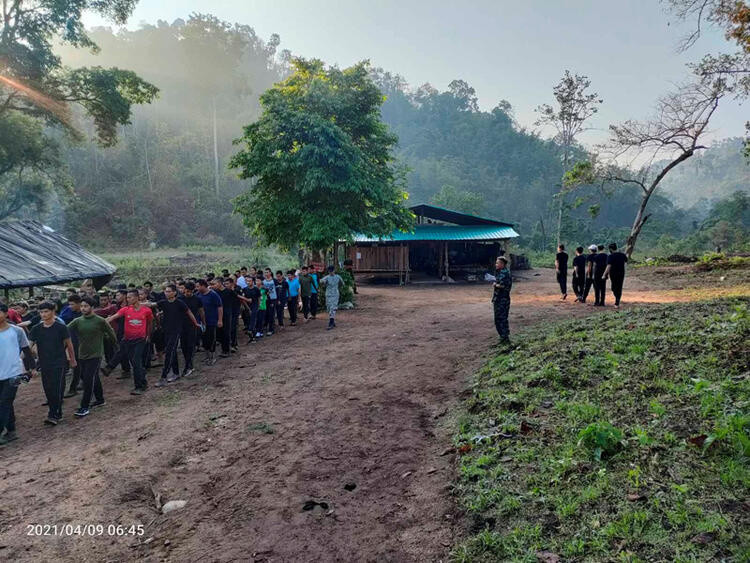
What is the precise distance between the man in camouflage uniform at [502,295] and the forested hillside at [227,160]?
97.3 feet

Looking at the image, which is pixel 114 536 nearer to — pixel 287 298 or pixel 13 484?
pixel 13 484

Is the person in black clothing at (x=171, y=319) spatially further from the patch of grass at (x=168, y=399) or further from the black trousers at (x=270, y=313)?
the black trousers at (x=270, y=313)

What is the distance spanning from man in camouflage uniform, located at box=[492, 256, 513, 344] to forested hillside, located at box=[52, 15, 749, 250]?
97.3 feet

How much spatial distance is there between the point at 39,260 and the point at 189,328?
6757mm

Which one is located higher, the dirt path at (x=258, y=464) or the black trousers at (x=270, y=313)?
the black trousers at (x=270, y=313)

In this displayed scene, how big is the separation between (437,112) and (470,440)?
86.9 metres

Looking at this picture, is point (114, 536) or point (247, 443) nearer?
point (114, 536)

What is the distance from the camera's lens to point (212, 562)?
3871 millimetres

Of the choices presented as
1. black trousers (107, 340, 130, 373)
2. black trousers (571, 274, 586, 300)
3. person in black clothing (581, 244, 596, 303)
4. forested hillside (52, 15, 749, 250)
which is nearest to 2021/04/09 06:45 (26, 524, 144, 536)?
black trousers (107, 340, 130, 373)

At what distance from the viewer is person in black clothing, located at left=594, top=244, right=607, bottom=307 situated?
41.0 ft

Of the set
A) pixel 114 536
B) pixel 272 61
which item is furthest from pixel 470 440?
pixel 272 61

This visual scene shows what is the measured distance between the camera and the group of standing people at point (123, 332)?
23.2ft

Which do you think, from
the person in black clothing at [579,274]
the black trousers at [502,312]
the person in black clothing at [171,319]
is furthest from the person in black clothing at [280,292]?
the person in black clothing at [579,274]

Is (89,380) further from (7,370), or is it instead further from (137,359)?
(7,370)
